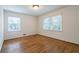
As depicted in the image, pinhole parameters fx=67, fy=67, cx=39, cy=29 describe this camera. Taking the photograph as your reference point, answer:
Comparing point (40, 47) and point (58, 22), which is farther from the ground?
point (58, 22)

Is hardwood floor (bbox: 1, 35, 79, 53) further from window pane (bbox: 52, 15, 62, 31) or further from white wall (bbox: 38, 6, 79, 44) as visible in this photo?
window pane (bbox: 52, 15, 62, 31)

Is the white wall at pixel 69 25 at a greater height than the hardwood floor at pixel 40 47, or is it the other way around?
the white wall at pixel 69 25

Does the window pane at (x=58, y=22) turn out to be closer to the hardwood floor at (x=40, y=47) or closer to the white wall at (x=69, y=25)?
the white wall at (x=69, y=25)

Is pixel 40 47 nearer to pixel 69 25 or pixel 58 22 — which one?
pixel 58 22

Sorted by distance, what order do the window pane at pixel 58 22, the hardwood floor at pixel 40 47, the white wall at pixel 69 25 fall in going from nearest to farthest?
the hardwood floor at pixel 40 47
the white wall at pixel 69 25
the window pane at pixel 58 22

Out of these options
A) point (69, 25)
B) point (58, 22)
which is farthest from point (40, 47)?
point (69, 25)

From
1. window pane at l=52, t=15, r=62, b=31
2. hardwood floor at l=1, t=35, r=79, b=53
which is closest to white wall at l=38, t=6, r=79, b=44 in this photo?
window pane at l=52, t=15, r=62, b=31

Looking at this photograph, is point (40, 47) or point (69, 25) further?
point (69, 25)

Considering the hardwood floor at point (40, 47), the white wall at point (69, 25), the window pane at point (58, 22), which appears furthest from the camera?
the window pane at point (58, 22)

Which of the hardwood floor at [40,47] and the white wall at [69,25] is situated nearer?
the hardwood floor at [40,47]

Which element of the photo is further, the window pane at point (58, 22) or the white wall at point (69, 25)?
the window pane at point (58, 22)

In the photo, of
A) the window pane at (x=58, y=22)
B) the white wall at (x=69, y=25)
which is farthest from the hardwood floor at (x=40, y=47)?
the window pane at (x=58, y=22)

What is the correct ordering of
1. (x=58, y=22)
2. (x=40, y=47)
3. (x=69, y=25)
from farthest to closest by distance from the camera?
(x=58, y=22)
(x=69, y=25)
(x=40, y=47)
